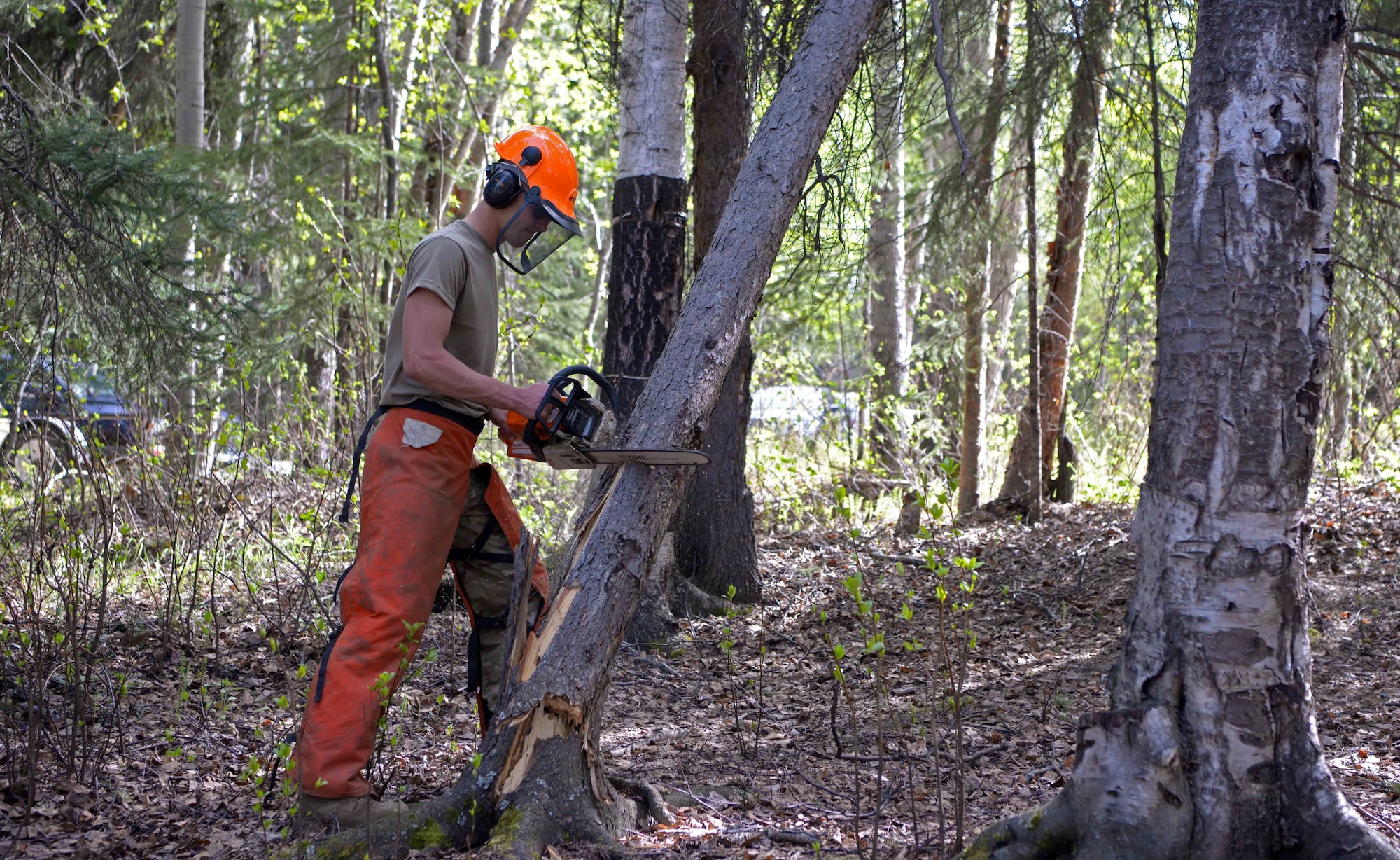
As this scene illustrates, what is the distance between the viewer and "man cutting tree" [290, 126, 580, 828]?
2908 mm

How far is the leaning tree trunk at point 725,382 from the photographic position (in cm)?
567

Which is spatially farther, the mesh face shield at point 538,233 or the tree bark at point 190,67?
the tree bark at point 190,67

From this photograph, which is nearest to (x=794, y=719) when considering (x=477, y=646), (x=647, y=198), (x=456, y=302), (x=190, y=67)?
(x=477, y=646)

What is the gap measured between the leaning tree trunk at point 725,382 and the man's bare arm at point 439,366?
2.73m

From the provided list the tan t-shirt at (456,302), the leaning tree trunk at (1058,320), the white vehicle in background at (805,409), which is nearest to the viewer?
the tan t-shirt at (456,302)

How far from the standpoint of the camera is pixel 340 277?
7156 mm

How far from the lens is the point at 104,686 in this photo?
4.18 meters

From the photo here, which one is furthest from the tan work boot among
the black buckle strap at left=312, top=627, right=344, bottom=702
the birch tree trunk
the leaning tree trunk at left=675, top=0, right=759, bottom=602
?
the birch tree trunk

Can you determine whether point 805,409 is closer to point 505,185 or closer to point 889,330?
point 889,330

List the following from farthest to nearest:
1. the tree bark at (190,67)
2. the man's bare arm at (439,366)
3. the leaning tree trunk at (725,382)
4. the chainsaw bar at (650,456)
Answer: the tree bark at (190,67) → the leaning tree trunk at (725,382) → the man's bare arm at (439,366) → the chainsaw bar at (650,456)

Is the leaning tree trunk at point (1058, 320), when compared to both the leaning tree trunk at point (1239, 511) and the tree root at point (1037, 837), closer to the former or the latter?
the leaning tree trunk at point (1239, 511)

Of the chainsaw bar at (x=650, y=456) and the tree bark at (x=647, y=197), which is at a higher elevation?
the tree bark at (x=647, y=197)

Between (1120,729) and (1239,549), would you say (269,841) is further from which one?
(1239,549)

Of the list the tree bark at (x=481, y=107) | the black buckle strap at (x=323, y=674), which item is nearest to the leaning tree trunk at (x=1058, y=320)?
the black buckle strap at (x=323, y=674)
